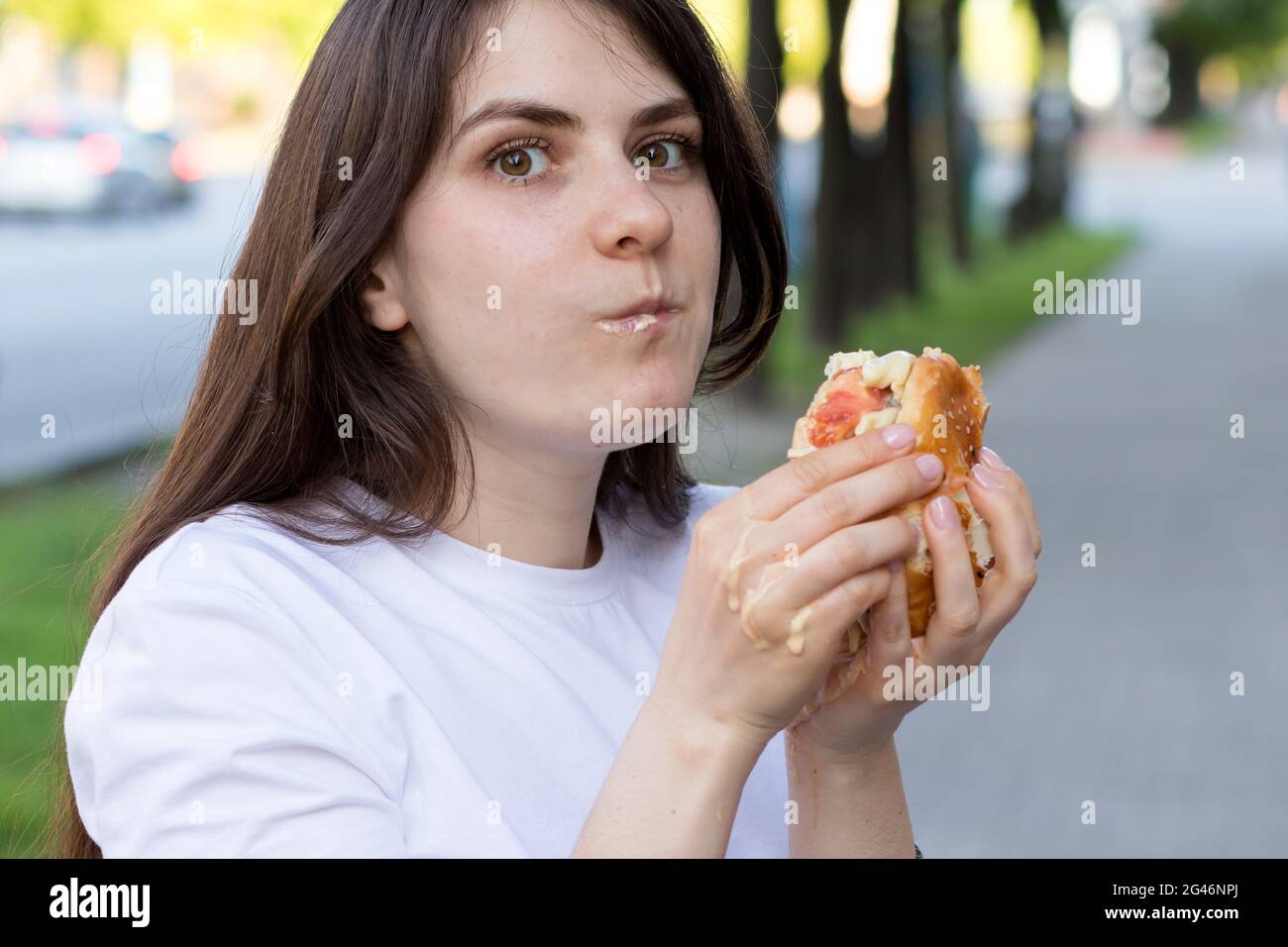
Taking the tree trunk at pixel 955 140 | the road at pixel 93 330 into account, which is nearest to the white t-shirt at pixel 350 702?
the road at pixel 93 330

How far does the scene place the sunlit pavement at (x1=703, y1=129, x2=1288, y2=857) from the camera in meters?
5.64

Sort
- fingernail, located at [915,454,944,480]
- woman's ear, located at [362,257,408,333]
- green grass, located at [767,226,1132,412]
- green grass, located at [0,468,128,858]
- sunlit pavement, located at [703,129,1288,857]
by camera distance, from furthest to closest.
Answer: green grass, located at [767,226,1132,412], sunlit pavement, located at [703,129,1288,857], green grass, located at [0,468,128,858], woman's ear, located at [362,257,408,333], fingernail, located at [915,454,944,480]

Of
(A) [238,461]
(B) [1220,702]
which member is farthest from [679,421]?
(B) [1220,702]

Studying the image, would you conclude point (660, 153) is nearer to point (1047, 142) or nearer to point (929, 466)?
point (929, 466)

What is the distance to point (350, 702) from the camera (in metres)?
1.94

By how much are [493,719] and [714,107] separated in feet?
3.27

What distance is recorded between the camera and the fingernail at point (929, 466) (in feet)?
6.20

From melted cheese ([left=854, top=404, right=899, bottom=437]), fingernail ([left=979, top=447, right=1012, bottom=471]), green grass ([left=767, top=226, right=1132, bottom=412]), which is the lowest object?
fingernail ([left=979, top=447, right=1012, bottom=471])

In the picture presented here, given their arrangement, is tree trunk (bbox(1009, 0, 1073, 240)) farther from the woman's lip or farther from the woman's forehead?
the woman's lip

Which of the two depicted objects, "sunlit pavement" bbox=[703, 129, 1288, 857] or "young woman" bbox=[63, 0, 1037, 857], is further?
"sunlit pavement" bbox=[703, 129, 1288, 857]

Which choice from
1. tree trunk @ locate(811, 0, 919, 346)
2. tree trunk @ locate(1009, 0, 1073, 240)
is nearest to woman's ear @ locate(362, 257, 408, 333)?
tree trunk @ locate(811, 0, 919, 346)

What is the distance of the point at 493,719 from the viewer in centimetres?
209

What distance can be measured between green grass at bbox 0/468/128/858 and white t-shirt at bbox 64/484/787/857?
0.72 meters

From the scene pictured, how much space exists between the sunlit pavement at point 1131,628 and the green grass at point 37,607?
8.53 ft
